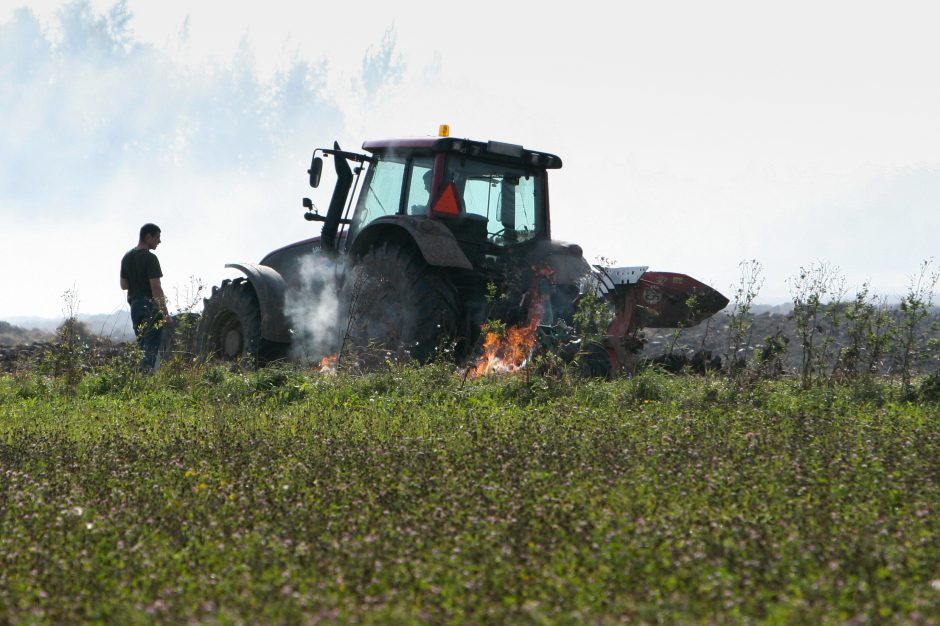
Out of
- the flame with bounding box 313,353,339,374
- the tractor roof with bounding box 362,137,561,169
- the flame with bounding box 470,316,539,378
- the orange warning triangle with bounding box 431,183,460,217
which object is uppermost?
the tractor roof with bounding box 362,137,561,169

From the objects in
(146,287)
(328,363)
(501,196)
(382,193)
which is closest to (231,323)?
(146,287)

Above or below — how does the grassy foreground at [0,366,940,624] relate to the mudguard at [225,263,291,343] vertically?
below

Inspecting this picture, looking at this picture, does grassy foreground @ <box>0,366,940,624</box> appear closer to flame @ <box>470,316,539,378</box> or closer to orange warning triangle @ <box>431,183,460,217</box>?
flame @ <box>470,316,539,378</box>

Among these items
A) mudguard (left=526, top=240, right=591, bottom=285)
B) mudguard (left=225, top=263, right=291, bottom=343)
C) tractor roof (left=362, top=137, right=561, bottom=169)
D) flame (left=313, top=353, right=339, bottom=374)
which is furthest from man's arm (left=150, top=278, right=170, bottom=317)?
mudguard (left=526, top=240, right=591, bottom=285)

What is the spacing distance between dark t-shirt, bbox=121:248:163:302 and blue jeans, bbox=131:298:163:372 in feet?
0.24

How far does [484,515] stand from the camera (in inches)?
177

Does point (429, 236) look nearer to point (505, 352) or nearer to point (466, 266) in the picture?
point (466, 266)

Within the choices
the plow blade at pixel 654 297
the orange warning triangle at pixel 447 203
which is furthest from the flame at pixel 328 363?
the plow blade at pixel 654 297

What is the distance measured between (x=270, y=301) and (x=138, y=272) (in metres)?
1.39

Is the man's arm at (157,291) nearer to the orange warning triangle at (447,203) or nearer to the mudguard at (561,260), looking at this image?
the orange warning triangle at (447,203)

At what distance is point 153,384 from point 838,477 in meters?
6.60

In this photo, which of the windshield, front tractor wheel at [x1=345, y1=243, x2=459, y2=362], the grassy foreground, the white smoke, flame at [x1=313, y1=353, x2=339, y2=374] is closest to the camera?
the grassy foreground

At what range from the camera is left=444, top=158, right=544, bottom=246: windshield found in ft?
32.7

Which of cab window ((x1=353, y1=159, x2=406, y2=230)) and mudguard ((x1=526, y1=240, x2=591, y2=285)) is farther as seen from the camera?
cab window ((x1=353, y1=159, x2=406, y2=230))
